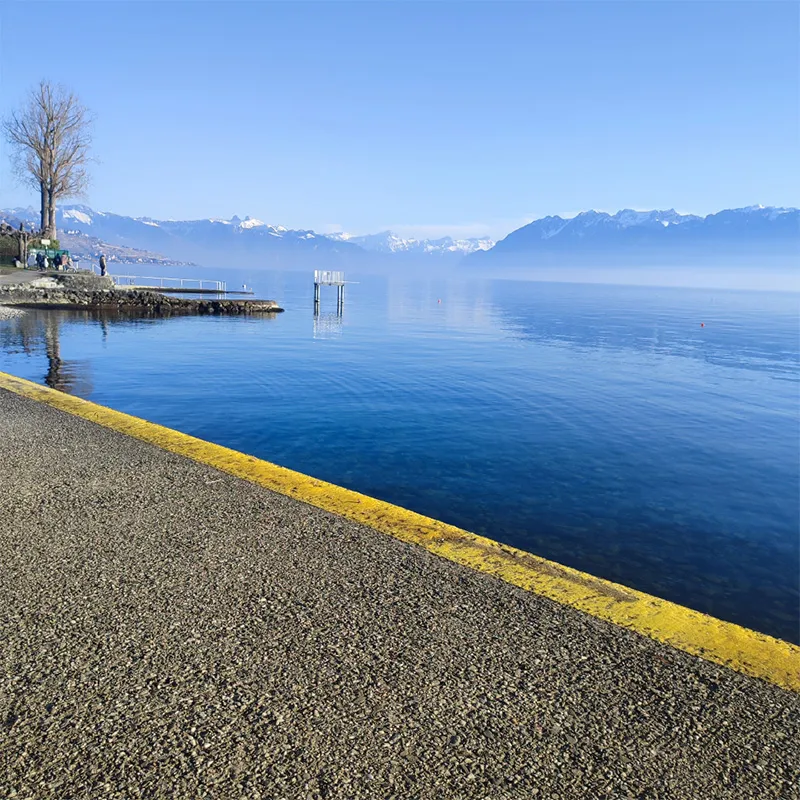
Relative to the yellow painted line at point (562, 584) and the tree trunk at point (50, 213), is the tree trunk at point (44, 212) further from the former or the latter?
the yellow painted line at point (562, 584)

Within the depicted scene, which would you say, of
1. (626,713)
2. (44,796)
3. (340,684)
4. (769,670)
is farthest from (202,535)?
(769,670)

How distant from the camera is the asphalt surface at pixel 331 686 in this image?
9.04 feet

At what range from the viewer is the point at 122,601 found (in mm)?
4078

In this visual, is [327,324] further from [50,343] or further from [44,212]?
[44,212]

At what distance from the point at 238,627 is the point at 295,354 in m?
24.1

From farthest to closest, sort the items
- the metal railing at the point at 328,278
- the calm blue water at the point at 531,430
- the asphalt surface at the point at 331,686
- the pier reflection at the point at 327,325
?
the metal railing at the point at 328,278, the pier reflection at the point at 327,325, the calm blue water at the point at 531,430, the asphalt surface at the point at 331,686

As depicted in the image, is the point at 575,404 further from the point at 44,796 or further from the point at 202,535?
the point at 44,796

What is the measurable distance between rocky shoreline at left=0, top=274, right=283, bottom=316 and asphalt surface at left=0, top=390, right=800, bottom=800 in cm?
4014

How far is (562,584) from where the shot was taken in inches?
181

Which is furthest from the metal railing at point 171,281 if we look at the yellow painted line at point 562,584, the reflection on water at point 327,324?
the yellow painted line at point 562,584

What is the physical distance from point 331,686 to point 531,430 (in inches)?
453

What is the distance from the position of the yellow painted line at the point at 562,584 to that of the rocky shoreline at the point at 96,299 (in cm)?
3850

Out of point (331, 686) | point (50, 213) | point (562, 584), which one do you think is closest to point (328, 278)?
point (50, 213)

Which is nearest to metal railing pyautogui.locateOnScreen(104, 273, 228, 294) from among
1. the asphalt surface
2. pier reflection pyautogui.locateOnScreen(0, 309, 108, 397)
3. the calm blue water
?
pier reflection pyautogui.locateOnScreen(0, 309, 108, 397)
